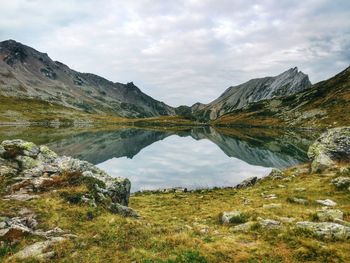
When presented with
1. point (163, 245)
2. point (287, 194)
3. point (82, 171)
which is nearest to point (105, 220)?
point (163, 245)

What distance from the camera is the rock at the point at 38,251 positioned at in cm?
1607

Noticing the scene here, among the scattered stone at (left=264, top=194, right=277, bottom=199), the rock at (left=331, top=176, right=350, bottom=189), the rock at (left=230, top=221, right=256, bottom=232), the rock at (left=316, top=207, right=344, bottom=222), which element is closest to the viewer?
the rock at (left=230, top=221, right=256, bottom=232)

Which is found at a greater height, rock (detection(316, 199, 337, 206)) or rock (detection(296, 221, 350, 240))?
rock (detection(296, 221, 350, 240))

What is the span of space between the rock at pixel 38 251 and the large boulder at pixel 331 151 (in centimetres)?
3496

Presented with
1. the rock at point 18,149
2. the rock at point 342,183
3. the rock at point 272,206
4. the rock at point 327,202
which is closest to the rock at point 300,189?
the rock at point 342,183

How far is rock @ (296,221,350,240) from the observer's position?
18.4 meters

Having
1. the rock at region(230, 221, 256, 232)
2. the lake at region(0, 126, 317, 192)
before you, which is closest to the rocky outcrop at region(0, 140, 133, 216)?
the rock at region(230, 221, 256, 232)

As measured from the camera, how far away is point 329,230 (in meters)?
18.9

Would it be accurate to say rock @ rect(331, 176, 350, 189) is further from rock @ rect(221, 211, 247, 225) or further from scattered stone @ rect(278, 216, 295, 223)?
rock @ rect(221, 211, 247, 225)

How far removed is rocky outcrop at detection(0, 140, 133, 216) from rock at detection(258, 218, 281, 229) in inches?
384

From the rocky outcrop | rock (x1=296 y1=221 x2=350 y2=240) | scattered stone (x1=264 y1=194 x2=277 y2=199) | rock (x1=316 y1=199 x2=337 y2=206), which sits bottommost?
scattered stone (x1=264 y1=194 x2=277 y2=199)

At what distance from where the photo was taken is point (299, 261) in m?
15.8

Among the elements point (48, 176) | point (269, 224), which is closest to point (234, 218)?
point (269, 224)

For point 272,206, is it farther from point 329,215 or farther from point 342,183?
point 342,183
